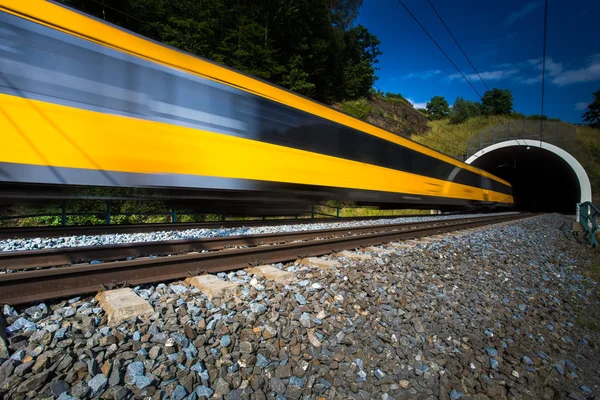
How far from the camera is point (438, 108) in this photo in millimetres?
66062

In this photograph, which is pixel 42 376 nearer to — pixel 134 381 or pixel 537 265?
pixel 134 381

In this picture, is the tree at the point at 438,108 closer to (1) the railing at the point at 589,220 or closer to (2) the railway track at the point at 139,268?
(1) the railing at the point at 589,220

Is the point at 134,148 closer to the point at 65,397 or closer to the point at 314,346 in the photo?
the point at 65,397

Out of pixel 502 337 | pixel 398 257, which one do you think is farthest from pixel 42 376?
pixel 398 257

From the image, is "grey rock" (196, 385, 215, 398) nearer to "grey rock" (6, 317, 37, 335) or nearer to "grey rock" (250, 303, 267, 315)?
"grey rock" (250, 303, 267, 315)

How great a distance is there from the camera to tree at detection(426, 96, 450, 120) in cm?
6429

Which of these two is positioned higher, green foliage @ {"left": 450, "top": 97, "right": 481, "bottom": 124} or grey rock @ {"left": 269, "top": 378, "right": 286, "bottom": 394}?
green foliage @ {"left": 450, "top": 97, "right": 481, "bottom": 124}

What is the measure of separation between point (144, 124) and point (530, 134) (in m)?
30.1

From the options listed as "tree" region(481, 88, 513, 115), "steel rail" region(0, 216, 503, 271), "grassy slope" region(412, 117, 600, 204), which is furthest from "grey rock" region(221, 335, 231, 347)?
"tree" region(481, 88, 513, 115)

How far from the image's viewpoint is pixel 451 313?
2.94 metres

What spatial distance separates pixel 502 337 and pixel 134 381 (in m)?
2.84

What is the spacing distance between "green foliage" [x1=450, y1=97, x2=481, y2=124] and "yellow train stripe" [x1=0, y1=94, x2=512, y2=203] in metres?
53.6

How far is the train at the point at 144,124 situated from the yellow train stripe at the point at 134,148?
1cm

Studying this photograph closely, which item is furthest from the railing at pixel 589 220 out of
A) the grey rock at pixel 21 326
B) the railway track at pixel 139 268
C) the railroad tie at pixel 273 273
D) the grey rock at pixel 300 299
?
the grey rock at pixel 21 326
